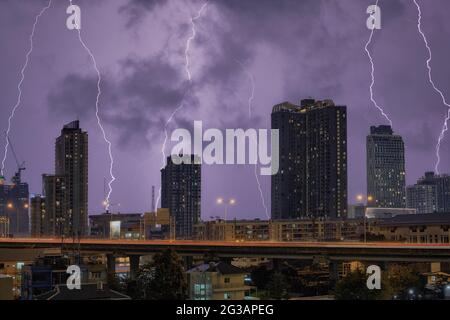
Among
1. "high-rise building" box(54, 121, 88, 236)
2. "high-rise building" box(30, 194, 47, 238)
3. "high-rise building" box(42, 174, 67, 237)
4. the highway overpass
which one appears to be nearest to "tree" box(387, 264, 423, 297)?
the highway overpass

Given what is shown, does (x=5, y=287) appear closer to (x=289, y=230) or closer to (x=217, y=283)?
(x=217, y=283)

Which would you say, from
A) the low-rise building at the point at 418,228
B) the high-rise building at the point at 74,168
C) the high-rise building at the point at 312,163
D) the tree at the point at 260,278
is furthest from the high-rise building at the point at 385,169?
the tree at the point at 260,278

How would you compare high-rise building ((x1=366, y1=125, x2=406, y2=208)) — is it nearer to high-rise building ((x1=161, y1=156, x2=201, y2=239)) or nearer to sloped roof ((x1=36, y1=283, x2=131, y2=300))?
high-rise building ((x1=161, y1=156, x2=201, y2=239))

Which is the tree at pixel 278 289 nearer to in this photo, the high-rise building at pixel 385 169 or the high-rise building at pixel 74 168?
the high-rise building at pixel 74 168

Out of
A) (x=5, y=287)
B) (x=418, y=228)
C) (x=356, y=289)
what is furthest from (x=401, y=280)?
(x=418, y=228)

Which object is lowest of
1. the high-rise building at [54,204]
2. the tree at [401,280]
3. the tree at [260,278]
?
the tree at [260,278]

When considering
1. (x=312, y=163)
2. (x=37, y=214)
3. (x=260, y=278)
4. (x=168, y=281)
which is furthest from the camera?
(x=312, y=163)

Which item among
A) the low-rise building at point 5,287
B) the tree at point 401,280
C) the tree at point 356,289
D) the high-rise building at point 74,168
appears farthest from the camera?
the high-rise building at point 74,168
